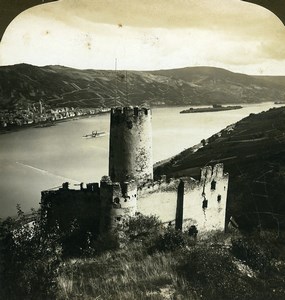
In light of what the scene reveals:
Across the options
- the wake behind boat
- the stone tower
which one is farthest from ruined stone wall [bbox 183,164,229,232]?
the wake behind boat

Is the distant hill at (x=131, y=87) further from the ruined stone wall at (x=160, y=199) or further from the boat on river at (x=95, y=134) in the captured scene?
the ruined stone wall at (x=160, y=199)

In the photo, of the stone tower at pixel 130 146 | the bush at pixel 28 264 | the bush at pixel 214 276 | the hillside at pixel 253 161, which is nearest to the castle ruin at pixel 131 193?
the stone tower at pixel 130 146

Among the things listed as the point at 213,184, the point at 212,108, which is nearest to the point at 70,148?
the point at 212,108

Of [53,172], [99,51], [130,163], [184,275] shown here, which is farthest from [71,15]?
[184,275]

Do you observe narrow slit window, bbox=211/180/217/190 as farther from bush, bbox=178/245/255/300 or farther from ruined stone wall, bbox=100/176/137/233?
bush, bbox=178/245/255/300

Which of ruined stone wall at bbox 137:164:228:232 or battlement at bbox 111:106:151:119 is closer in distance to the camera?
battlement at bbox 111:106:151:119

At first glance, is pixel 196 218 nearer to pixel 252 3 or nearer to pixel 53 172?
pixel 53 172
